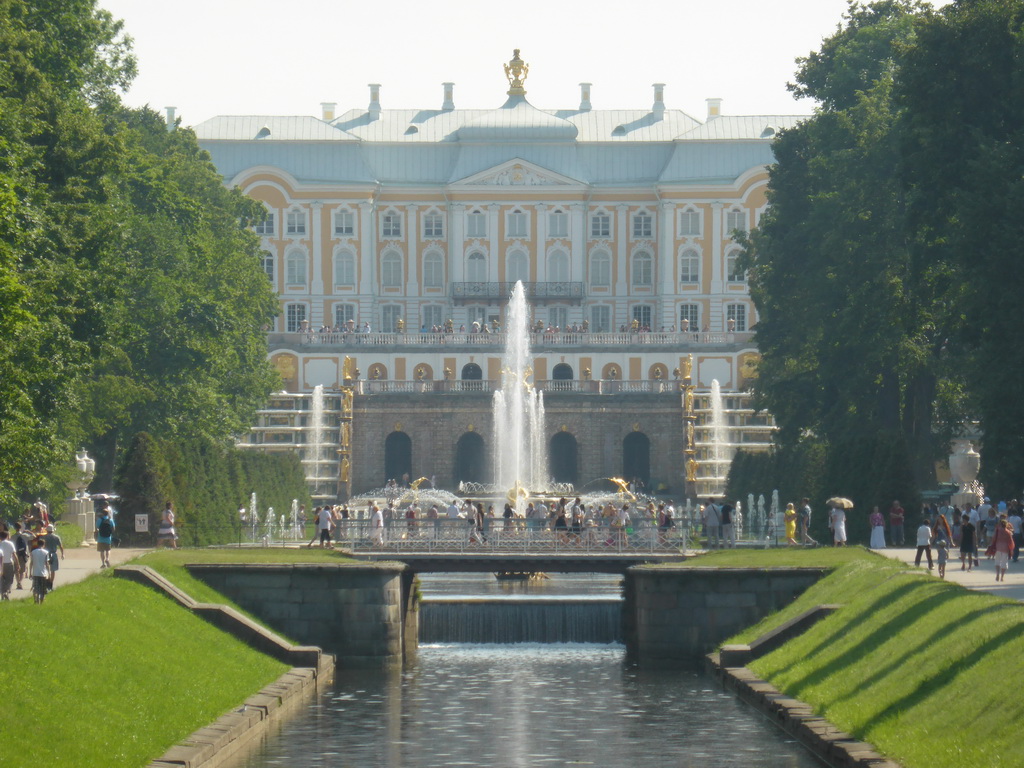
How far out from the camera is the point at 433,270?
118062 mm

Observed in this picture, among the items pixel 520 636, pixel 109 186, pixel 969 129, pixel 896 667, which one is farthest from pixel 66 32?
pixel 896 667

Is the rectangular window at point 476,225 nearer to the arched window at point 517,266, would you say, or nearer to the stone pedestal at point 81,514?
the arched window at point 517,266

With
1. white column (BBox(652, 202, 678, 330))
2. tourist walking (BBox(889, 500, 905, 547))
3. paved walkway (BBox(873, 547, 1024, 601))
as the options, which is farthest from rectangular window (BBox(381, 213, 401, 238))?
paved walkway (BBox(873, 547, 1024, 601))

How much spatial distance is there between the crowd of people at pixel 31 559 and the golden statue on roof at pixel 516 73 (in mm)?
79680

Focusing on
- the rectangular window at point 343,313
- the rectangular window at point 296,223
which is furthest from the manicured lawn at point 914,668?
the rectangular window at point 296,223

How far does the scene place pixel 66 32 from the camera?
48.7 metres

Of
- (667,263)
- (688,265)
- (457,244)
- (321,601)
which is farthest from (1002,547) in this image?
(457,244)

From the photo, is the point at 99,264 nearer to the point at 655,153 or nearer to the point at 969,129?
the point at 969,129

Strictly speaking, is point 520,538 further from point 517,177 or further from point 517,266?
point 517,177

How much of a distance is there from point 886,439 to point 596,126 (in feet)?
238

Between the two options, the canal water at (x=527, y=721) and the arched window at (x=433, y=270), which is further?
the arched window at (x=433, y=270)

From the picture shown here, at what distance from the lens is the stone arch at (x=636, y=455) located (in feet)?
308

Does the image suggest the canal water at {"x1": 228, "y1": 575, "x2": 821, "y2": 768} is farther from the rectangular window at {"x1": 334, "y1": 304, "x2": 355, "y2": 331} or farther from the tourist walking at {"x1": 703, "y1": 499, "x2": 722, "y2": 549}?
the rectangular window at {"x1": 334, "y1": 304, "x2": 355, "y2": 331}

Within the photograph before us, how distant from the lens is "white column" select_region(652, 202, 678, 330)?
115625 mm
